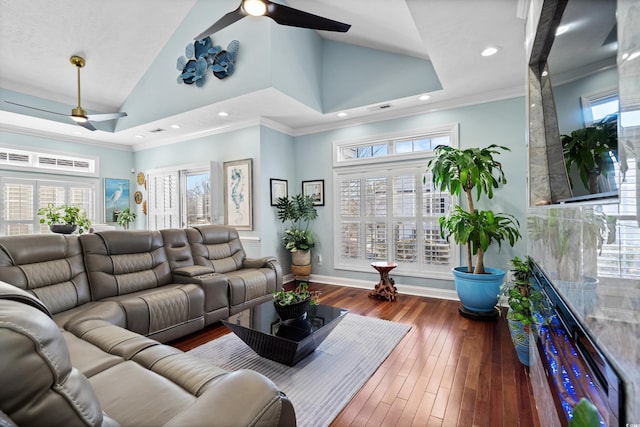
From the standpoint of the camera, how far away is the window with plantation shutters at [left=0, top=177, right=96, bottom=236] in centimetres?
481

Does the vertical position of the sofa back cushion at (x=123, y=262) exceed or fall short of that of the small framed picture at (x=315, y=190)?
it falls short

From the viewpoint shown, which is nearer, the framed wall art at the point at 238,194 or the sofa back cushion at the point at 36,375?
the sofa back cushion at the point at 36,375

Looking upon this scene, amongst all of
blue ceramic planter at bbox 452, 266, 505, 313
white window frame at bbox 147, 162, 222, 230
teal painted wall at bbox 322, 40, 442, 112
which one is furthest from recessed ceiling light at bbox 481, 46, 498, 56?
white window frame at bbox 147, 162, 222, 230

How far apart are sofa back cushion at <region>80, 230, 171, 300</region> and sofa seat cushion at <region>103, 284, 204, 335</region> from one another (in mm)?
107

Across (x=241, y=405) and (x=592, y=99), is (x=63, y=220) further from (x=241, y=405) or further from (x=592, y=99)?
(x=592, y=99)

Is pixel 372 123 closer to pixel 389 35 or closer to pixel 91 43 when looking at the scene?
pixel 389 35

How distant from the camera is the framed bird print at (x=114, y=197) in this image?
6.09m

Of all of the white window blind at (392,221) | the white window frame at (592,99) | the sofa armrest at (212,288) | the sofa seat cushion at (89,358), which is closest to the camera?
the white window frame at (592,99)

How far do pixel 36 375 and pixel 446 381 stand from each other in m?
2.26

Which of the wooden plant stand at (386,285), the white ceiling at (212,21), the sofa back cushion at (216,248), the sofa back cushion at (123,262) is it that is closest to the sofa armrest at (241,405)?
the sofa back cushion at (123,262)

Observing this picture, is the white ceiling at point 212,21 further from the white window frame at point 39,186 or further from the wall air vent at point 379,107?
the white window frame at point 39,186

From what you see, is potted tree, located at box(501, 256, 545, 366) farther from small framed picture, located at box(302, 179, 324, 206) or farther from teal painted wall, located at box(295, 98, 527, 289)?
small framed picture, located at box(302, 179, 324, 206)

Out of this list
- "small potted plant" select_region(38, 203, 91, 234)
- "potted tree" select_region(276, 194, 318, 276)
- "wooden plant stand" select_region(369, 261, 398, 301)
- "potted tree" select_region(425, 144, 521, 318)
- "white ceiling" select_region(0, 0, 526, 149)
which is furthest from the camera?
"potted tree" select_region(276, 194, 318, 276)

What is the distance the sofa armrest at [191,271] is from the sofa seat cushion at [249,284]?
26 centimetres
